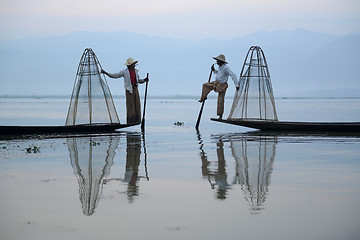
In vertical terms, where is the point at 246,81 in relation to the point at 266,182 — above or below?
above

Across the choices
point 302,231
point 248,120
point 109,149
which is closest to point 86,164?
point 109,149

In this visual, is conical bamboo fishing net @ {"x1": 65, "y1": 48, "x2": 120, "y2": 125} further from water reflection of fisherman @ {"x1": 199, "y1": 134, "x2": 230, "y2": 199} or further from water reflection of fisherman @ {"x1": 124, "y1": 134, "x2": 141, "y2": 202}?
water reflection of fisherman @ {"x1": 199, "y1": 134, "x2": 230, "y2": 199}

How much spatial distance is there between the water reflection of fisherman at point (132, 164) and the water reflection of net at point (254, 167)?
1.33 meters

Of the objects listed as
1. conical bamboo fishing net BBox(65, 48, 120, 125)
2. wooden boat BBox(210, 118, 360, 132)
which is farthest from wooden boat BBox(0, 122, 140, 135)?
wooden boat BBox(210, 118, 360, 132)

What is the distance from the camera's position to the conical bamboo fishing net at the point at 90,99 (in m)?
15.5

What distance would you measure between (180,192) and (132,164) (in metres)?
2.60

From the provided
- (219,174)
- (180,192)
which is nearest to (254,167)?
(219,174)

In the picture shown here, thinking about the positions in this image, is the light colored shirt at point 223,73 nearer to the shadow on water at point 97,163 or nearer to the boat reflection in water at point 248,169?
the shadow on water at point 97,163

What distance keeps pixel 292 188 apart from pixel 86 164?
3771 millimetres

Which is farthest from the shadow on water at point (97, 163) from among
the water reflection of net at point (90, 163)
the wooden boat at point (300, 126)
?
the wooden boat at point (300, 126)

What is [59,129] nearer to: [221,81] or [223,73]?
[221,81]

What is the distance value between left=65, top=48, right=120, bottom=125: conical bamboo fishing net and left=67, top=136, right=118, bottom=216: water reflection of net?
66.1 inches

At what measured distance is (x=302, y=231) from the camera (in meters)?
4.73

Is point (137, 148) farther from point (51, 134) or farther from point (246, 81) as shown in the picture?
point (246, 81)
